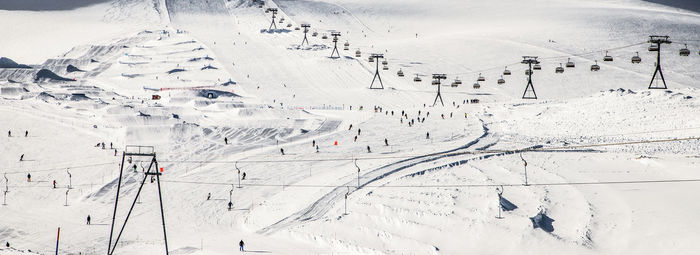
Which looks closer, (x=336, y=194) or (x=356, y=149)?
(x=336, y=194)

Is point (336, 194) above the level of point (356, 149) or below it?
below

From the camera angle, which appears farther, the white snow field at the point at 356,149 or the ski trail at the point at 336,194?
the ski trail at the point at 336,194

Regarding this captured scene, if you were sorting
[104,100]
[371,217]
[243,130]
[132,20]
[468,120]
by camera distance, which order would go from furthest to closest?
[132,20] < [104,100] < [468,120] < [243,130] < [371,217]

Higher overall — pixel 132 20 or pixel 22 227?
pixel 132 20

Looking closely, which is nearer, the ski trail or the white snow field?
the white snow field

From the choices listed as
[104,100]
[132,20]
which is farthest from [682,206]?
[132,20]

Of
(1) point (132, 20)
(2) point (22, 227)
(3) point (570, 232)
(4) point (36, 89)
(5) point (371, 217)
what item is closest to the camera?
(3) point (570, 232)

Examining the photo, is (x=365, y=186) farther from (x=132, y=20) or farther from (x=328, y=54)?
(x=132, y=20)

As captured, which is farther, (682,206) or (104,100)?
(104,100)
